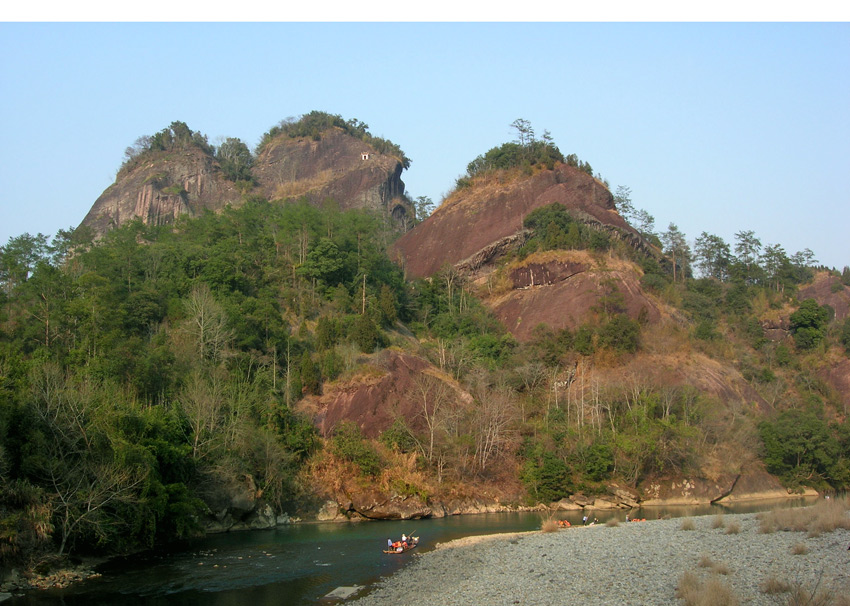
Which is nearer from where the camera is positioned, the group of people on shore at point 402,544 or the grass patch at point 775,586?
the grass patch at point 775,586

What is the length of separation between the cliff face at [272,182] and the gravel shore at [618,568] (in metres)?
88.3

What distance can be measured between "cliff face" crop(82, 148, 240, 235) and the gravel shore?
95.6 m

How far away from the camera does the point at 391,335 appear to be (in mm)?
68000

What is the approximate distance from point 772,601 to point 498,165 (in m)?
83.9

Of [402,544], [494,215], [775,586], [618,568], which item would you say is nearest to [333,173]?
[494,215]

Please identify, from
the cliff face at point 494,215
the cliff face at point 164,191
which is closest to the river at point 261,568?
the cliff face at point 494,215

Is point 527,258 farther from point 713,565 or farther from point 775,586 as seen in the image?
point 775,586

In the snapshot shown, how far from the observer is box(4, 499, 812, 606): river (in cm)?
2445

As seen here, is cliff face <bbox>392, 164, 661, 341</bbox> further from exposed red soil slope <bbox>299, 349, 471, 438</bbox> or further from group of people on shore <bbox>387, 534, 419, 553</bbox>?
group of people on shore <bbox>387, 534, 419, 553</bbox>

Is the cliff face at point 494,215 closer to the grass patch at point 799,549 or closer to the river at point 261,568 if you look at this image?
the river at point 261,568

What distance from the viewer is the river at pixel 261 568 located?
80.2 feet

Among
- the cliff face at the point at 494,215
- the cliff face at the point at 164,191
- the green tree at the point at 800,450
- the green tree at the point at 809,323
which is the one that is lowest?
the green tree at the point at 800,450

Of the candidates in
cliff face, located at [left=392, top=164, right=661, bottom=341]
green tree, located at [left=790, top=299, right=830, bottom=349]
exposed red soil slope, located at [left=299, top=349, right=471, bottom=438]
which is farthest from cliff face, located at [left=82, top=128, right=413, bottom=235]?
green tree, located at [left=790, top=299, right=830, bottom=349]

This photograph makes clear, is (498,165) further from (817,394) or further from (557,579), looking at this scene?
(557,579)
